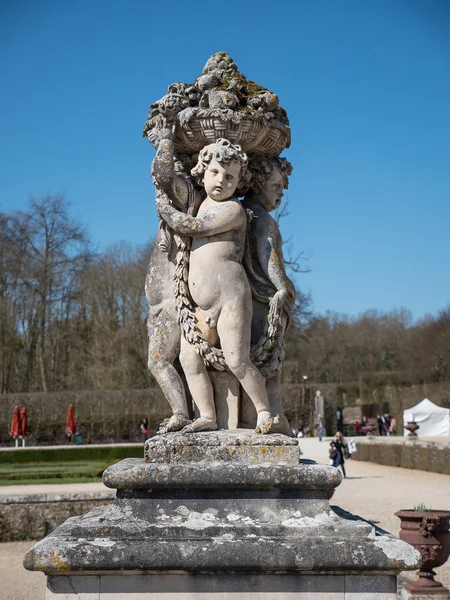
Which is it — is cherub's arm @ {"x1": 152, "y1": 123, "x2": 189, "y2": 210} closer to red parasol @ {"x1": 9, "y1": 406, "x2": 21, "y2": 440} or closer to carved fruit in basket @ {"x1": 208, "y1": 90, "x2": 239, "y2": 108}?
Answer: carved fruit in basket @ {"x1": 208, "y1": 90, "x2": 239, "y2": 108}

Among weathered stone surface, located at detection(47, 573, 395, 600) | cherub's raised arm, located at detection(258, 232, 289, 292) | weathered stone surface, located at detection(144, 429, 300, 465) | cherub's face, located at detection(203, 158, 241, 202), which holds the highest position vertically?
cherub's face, located at detection(203, 158, 241, 202)

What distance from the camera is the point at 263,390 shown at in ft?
13.2

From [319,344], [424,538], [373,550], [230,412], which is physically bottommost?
[424,538]

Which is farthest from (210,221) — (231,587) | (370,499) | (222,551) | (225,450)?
(370,499)

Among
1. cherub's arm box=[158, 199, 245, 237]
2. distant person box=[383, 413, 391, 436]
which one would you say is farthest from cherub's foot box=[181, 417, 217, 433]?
distant person box=[383, 413, 391, 436]

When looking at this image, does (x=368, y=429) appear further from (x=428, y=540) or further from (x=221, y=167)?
(x=221, y=167)

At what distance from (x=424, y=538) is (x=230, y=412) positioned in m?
4.47

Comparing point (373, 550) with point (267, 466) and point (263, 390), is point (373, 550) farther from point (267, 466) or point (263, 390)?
point (263, 390)

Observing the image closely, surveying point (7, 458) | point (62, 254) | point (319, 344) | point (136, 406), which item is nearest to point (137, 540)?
point (7, 458)

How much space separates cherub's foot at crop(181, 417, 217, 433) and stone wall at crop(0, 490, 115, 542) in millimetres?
7707

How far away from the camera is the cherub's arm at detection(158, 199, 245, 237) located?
4.03 metres

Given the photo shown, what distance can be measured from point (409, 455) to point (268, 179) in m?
18.3

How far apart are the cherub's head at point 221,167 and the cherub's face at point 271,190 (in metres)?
0.33

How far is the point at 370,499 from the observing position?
14.2m
